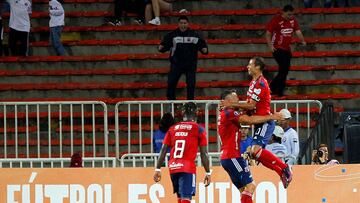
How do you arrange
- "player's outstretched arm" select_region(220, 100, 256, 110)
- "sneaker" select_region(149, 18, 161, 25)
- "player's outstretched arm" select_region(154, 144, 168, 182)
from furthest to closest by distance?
1. "sneaker" select_region(149, 18, 161, 25)
2. "player's outstretched arm" select_region(154, 144, 168, 182)
3. "player's outstretched arm" select_region(220, 100, 256, 110)

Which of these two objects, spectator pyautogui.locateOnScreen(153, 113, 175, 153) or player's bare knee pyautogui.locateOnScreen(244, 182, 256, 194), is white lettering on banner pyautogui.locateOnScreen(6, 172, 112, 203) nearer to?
spectator pyautogui.locateOnScreen(153, 113, 175, 153)

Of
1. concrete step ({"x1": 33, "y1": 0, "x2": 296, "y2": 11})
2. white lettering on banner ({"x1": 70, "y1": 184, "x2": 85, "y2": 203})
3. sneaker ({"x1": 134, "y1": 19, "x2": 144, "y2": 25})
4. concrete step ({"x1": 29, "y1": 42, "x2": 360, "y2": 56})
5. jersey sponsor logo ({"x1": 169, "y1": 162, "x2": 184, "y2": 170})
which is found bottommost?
white lettering on banner ({"x1": 70, "y1": 184, "x2": 85, "y2": 203})

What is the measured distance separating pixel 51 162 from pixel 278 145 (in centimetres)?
377

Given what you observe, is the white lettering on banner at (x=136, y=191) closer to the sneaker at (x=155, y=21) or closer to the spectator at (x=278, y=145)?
the spectator at (x=278, y=145)

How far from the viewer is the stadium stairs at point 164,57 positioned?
3225 cm

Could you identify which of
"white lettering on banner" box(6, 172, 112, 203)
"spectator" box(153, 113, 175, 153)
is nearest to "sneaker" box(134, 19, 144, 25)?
"spectator" box(153, 113, 175, 153)

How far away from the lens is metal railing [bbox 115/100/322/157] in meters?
29.3

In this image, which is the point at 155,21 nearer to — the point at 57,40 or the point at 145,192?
Answer: the point at 57,40

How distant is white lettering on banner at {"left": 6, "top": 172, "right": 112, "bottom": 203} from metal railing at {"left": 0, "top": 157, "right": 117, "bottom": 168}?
0.75 m

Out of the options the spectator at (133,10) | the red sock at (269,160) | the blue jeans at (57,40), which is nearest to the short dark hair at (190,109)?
the red sock at (269,160)

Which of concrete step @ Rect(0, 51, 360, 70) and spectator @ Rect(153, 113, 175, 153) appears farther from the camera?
concrete step @ Rect(0, 51, 360, 70)

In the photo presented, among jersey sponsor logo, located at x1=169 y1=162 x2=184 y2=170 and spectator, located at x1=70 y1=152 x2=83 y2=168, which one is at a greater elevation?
jersey sponsor logo, located at x1=169 y1=162 x2=184 y2=170

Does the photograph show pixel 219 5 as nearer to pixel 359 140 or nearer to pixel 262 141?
pixel 359 140

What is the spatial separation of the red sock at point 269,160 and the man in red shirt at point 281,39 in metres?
6.64
